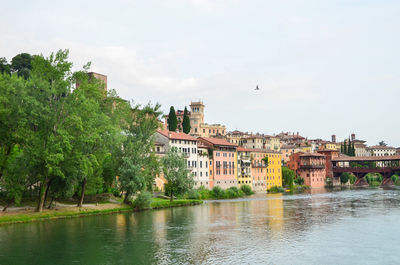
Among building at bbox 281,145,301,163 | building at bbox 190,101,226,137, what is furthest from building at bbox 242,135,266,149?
building at bbox 281,145,301,163

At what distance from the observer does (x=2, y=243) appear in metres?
30.5

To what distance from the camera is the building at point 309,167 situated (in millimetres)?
136500

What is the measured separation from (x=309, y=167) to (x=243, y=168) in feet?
139

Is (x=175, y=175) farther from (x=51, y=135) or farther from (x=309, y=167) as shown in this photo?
(x=309, y=167)

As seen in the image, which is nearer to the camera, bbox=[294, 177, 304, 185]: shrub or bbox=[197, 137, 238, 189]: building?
bbox=[197, 137, 238, 189]: building

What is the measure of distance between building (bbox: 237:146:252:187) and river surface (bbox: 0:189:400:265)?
2085 inches

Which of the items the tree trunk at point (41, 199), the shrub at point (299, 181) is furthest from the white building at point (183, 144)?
the shrub at point (299, 181)

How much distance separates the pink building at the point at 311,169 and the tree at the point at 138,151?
88.8 meters

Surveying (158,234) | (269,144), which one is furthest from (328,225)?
(269,144)

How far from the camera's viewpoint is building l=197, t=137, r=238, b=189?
90.6 meters

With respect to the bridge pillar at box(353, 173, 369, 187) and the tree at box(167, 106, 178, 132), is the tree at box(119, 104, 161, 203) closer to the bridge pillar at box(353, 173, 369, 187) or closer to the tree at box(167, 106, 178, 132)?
the tree at box(167, 106, 178, 132)

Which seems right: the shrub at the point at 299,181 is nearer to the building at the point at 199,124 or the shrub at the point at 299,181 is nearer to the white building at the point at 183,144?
the building at the point at 199,124

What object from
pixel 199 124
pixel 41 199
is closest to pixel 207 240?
pixel 41 199

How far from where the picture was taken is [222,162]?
9362 centimetres
